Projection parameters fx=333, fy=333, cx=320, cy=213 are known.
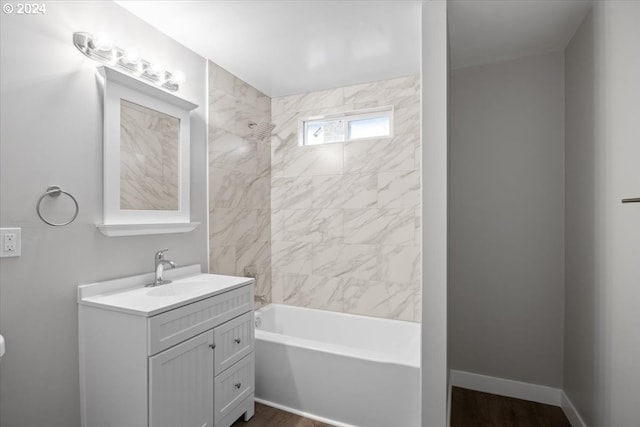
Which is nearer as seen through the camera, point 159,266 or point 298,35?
point 159,266

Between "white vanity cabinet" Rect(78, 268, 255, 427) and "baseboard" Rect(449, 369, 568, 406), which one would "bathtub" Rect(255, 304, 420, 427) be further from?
"baseboard" Rect(449, 369, 568, 406)

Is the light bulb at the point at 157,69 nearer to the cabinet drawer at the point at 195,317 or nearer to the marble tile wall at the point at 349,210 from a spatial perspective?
the marble tile wall at the point at 349,210

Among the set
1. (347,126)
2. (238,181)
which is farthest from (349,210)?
(238,181)

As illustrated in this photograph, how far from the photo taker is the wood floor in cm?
221

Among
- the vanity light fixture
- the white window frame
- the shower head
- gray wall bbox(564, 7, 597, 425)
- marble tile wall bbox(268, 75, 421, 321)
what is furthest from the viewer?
the shower head

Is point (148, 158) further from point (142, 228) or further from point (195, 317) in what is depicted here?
point (195, 317)

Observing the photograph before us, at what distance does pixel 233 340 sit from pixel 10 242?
1203 mm

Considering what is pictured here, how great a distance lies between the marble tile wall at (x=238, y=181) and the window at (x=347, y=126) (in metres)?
0.44

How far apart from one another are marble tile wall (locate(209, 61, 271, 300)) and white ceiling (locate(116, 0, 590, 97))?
10.8 inches

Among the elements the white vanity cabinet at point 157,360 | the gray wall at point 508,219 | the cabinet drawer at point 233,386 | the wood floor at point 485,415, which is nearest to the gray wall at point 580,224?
the gray wall at point 508,219

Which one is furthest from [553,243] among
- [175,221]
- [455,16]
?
[175,221]

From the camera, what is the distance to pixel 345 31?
225 centimetres

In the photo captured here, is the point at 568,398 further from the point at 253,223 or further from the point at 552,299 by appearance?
the point at 253,223

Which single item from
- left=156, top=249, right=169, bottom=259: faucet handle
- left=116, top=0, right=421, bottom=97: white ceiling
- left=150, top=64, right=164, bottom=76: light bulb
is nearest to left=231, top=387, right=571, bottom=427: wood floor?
left=156, top=249, right=169, bottom=259: faucet handle
